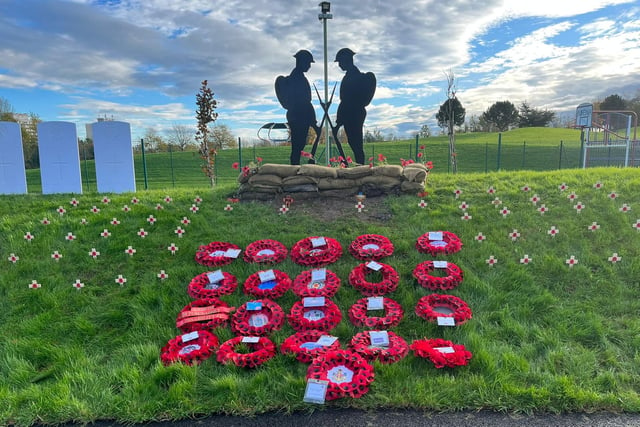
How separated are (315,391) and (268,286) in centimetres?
140

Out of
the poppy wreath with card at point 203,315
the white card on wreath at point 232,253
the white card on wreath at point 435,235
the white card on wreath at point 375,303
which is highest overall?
the white card on wreath at point 435,235

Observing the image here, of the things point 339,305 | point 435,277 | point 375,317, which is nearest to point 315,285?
point 339,305

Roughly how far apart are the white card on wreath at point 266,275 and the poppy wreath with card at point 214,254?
0.58 meters

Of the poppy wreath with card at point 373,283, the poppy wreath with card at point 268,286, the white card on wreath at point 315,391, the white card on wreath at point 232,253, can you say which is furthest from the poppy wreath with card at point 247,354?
the white card on wreath at point 232,253

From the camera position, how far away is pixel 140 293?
11.7 feet

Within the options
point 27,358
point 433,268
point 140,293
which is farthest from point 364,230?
point 27,358

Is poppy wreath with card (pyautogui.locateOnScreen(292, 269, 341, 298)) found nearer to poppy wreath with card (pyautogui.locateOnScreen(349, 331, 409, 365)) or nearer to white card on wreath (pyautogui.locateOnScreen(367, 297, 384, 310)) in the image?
white card on wreath (pyautogui.locateOnScreen(367, 297, 384, 310))

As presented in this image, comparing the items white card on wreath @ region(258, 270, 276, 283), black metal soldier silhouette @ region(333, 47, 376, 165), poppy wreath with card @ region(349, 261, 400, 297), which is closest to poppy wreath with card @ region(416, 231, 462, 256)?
poppy wreath with card @ region(349, 261, 400, 297)

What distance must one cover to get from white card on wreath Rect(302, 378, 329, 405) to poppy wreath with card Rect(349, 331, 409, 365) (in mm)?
428

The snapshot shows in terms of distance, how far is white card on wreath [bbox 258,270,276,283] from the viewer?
3549mm

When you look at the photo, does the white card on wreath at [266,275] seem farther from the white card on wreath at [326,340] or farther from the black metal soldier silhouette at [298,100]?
the black metal soldier silhouette at [298,100]

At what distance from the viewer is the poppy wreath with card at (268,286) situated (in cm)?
338

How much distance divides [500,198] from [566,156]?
72.7 ft

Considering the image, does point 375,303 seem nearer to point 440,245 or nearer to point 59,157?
point 440,245
